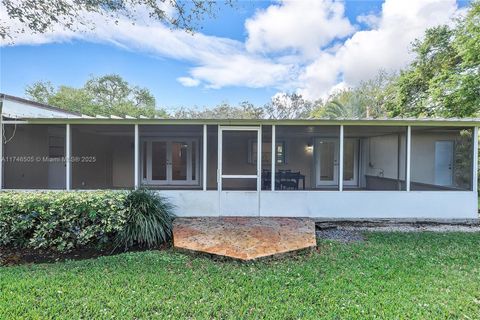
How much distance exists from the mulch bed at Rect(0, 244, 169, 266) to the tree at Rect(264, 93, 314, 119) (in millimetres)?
27229

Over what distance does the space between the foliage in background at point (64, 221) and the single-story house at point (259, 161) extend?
5.79ft

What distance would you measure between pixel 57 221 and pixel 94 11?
14.2ft

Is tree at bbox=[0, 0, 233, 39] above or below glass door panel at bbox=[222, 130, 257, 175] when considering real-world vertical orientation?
above

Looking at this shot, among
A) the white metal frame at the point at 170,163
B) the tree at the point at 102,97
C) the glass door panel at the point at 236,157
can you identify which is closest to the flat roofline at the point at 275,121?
the white metal frame at the point at 170,163

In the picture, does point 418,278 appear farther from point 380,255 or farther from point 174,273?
point 174,273

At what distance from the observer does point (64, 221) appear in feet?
18.0

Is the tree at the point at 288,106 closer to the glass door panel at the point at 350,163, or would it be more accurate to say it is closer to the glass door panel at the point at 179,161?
the glass door panel at the point at 350,163

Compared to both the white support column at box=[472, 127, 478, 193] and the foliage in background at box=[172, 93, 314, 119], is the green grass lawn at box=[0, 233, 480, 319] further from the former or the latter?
→ the foliage in background at box=[172, 93, 314, 119]

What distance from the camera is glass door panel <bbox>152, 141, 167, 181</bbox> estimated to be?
11.2 meters

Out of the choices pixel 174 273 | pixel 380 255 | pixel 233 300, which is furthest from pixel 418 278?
pixel 174 273

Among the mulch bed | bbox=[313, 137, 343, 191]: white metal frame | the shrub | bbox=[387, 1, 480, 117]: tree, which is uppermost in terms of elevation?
bbox=[387, 1, 480, 117]: tree

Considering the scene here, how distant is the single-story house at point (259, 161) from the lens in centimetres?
756

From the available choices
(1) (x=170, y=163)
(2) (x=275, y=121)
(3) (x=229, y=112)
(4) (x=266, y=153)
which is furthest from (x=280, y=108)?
(2) (x=275, y=121)

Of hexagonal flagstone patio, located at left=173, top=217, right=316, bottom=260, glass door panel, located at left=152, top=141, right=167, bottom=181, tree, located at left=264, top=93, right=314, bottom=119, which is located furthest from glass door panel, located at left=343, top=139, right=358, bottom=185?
tree, located at left=264, top=93, right=314, bottom=119
